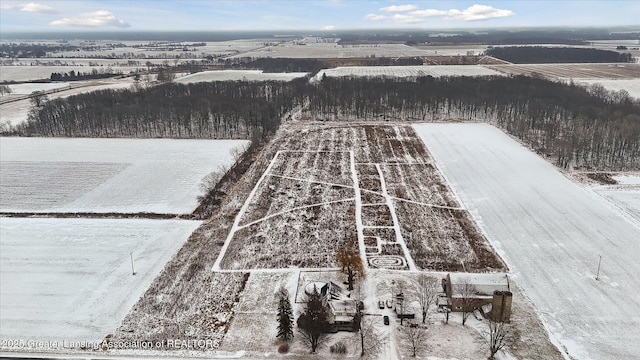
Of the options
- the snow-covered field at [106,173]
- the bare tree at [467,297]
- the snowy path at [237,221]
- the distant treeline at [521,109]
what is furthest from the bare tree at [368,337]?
the distant treeline at [521,109]

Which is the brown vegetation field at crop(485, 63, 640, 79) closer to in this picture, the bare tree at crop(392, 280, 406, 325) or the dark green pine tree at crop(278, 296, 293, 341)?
the bare tree at crop(392, 280, 406, 325)

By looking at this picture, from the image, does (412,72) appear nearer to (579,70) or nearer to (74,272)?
(579,70)

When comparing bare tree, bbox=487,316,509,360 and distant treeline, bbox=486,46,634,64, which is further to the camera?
distant treeline, bbox=486,46,634,64

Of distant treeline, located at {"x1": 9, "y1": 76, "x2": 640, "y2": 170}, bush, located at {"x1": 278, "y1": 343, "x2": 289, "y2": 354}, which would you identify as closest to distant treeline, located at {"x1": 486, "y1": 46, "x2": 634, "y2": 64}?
distant treeline, located at {"x1": 9, "y1": 76, "x2": 640, "y2": 170}

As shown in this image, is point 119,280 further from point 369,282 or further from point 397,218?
point 397,218

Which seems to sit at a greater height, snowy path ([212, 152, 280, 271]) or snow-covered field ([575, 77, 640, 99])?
snow-covered field ([575, 77, 640, 99])

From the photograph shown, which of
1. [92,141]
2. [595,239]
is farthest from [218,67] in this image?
[595,239]
